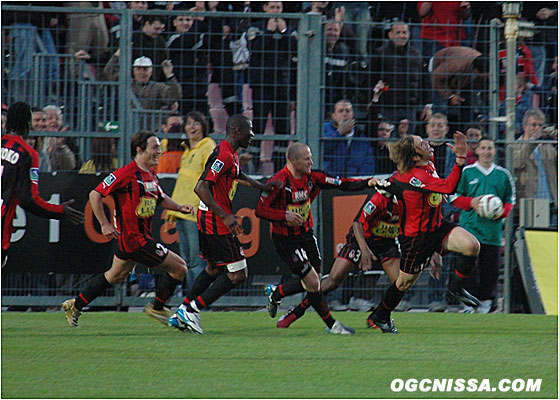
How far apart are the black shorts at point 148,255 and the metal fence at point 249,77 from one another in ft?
7.78

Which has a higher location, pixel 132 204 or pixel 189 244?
pixel 132 204

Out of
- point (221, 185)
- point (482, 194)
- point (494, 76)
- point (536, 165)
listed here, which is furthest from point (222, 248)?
point (536, 165)

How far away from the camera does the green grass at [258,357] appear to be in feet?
18.7

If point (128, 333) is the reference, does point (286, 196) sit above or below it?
above

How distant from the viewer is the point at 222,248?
8.55 meters

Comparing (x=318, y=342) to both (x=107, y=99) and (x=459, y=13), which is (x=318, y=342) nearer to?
(x=107, y=99)

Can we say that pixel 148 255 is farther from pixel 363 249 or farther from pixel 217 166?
pixel 363 249

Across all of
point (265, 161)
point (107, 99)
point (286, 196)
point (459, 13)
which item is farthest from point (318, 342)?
point (459, 13)

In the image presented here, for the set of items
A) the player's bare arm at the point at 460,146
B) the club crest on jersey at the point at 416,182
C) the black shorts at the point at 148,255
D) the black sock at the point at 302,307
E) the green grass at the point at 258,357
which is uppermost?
the player's bare arm at the point at 460,146

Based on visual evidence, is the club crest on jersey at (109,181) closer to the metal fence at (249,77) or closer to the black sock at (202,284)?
the black sock at (202,284)

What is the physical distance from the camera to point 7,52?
10.8 m

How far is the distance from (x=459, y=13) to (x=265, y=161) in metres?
3.44

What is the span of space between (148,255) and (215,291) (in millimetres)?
707

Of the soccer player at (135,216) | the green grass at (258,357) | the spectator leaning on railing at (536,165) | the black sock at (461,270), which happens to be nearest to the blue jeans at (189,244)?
the green grass at (258,357)
